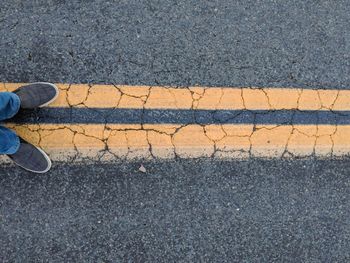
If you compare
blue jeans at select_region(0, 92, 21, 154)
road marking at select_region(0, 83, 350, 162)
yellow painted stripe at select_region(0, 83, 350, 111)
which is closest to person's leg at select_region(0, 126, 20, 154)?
blue jeans at select_region(0, 92, 21, 154)

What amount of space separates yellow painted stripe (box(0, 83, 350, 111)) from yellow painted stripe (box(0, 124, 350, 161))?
12cm

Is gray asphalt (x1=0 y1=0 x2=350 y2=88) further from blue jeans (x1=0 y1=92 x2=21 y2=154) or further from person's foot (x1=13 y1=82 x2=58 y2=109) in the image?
blue jeans (x1=0 y1=92 x2=21 y2=154)

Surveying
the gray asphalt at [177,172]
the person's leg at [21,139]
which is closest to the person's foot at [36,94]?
the person's leg at [21,139]

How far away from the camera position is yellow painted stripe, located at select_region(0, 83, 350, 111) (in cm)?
298

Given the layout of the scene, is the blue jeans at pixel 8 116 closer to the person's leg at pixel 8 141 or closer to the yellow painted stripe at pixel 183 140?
the person's leg at pixel 8 141

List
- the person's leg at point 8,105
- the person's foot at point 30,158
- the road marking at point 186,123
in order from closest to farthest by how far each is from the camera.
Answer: the person's leg at point 8,105, the person's foot at point 30,158, the road marking at point 186,123

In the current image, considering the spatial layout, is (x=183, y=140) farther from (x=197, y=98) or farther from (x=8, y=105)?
(x=8, y=105)

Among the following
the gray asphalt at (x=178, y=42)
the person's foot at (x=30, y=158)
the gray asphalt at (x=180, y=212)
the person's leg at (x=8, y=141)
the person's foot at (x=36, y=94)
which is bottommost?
the gray asphalt at (x=180, y=212)

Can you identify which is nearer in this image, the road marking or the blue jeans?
the blue jeans

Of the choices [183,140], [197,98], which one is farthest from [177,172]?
[197,98]

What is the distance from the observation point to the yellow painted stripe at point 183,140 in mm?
2953

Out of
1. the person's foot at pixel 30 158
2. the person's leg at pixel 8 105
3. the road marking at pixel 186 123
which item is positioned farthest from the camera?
the road marking at pixel 186 123

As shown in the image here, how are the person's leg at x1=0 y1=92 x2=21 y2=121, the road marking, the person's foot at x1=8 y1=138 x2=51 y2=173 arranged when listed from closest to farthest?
the person's leg at x1=0 y1=92 x2=21 y2=121
the person's foot at x1=8 y1=138 x2=51 y2=173
the road marking

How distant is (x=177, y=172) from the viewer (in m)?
3.03
